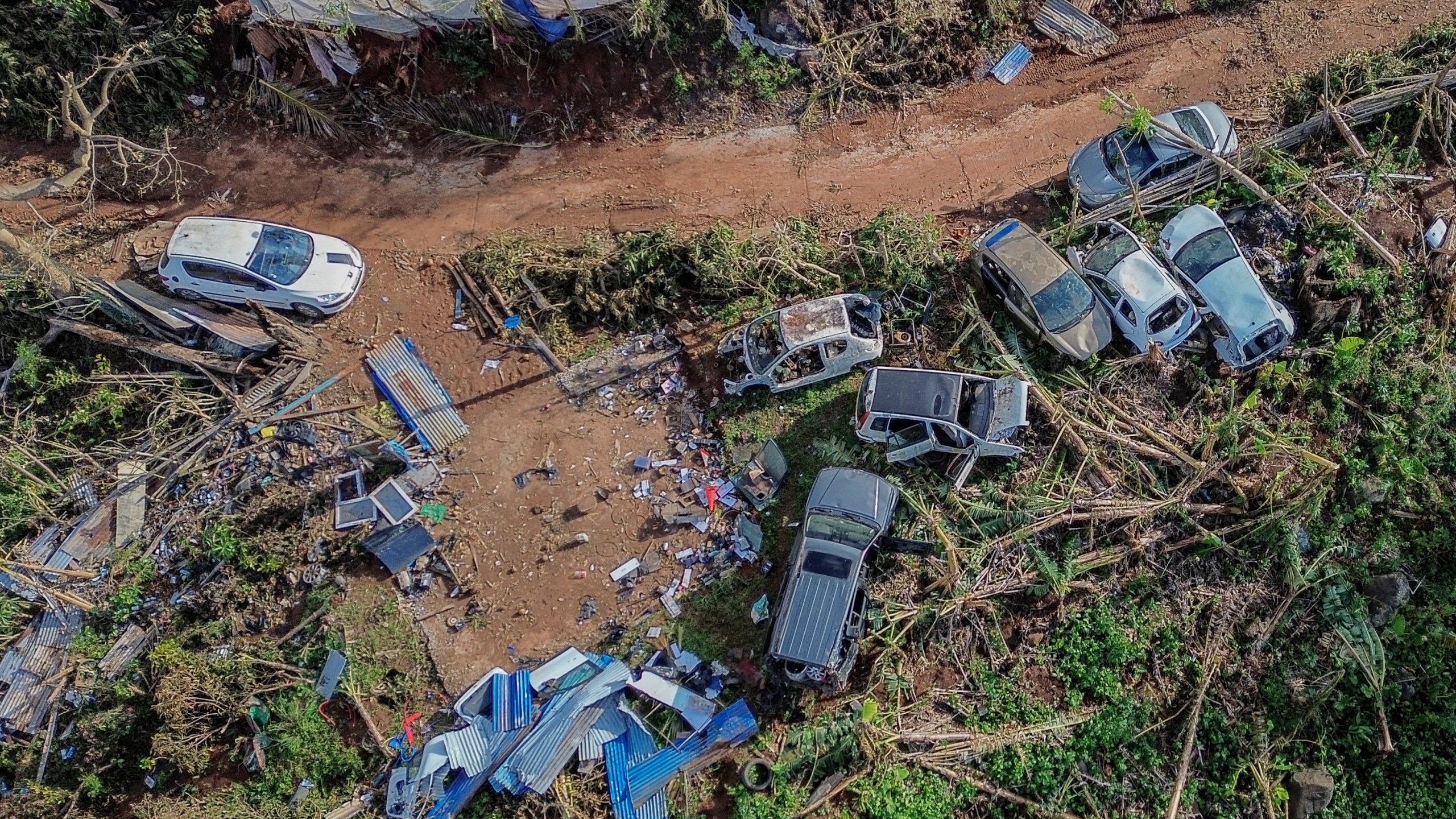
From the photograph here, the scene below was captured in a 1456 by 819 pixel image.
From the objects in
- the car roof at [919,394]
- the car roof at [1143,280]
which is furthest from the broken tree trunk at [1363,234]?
the car roof at [919,394]

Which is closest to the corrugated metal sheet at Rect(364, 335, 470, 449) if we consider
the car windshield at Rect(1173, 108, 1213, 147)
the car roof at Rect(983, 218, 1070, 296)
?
the car roof at Rect(983, 218, 1070, 296)

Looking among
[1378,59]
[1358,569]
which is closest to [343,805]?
[1358,569]

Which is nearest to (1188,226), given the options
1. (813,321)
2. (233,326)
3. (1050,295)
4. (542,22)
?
(1050,295)

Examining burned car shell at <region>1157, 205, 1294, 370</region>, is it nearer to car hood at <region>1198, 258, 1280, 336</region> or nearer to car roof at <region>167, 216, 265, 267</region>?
car hood at <region>1198, 258, 1280, 336</region>

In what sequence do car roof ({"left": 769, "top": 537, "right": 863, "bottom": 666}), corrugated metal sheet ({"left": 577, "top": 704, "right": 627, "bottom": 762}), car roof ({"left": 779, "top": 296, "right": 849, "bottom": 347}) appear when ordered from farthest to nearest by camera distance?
car roof ({"left": 779, "top": 296, "right": 849, "bottom": 347}), corrugated metal sheet ({"left": 577, "top": 704, "right": 627, "bottom": 762}), car roof ({"left": 769, "top": 537, "right": 863, "bottom": 666})

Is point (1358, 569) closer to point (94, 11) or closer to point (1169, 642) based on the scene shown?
point (1169, 642)

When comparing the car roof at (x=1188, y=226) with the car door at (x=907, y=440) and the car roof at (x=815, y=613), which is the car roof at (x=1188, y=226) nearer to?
the car door at (x=907, y=440)
